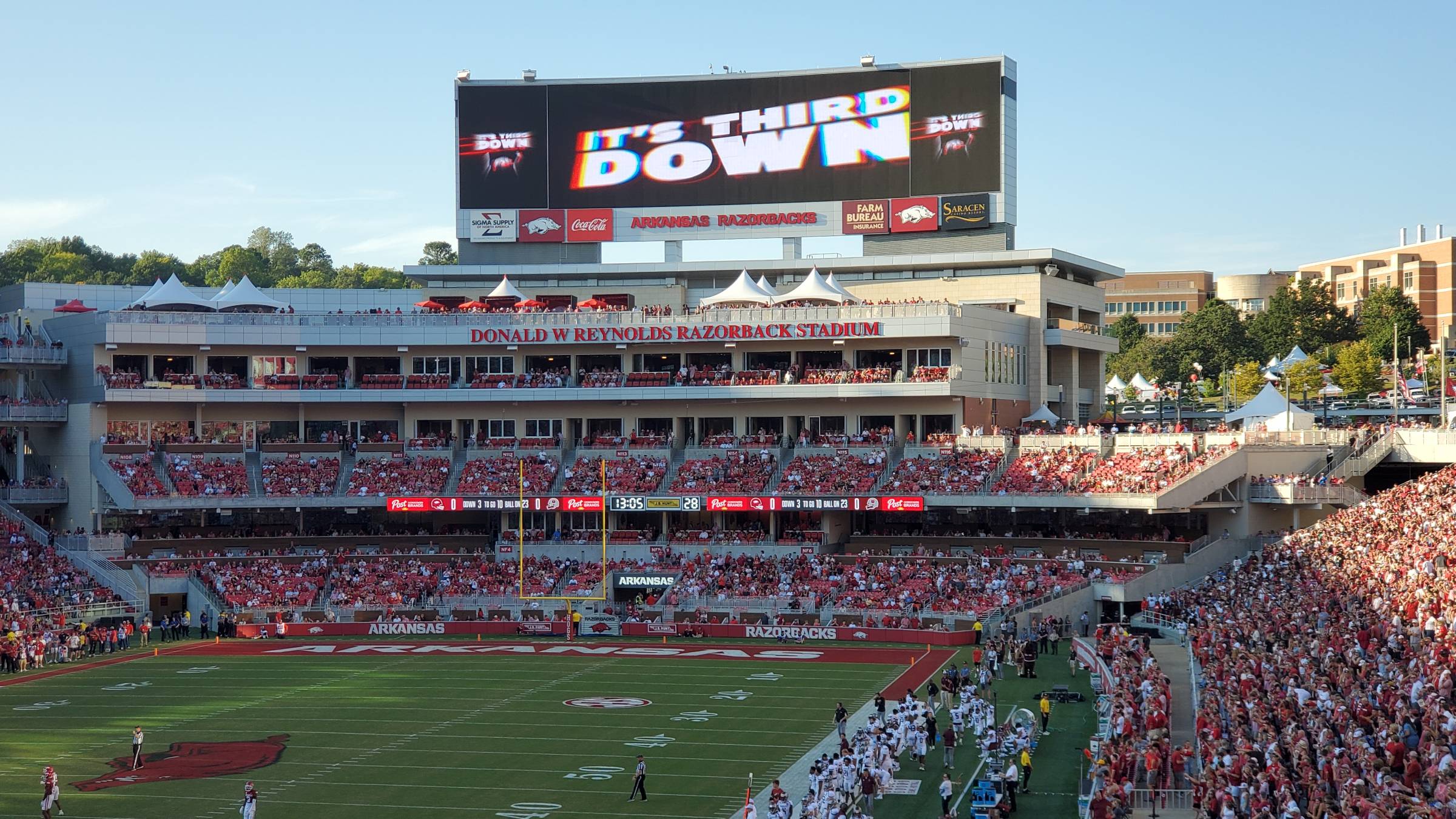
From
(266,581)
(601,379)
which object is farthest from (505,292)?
(266,581)

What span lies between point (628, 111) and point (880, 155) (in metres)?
11.5

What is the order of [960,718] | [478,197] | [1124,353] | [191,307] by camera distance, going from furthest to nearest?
[1124,353], [478,197], [191,307], [960,718]

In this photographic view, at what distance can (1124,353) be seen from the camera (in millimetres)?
108188


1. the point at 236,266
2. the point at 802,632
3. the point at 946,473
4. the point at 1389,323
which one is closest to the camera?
the point at 802,632

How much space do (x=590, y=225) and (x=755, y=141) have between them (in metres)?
8.36

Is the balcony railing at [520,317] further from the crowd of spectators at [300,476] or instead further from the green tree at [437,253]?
the green tree at [437,253]

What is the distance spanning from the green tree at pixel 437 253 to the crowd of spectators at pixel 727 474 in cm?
9963

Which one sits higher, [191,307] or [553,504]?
[191,307]

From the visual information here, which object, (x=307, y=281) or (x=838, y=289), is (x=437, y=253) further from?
(x=838, y=289)

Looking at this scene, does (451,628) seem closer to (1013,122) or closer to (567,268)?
(567,268)

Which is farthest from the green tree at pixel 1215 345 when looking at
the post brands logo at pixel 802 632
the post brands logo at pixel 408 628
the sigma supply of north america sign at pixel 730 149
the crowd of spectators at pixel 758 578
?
the post brands logo at pixel 408 628

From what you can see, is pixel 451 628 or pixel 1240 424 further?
pixel 1240 424

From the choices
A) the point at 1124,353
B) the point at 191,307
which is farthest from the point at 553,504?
the point at 1124,353

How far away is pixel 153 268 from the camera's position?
123062 mm
